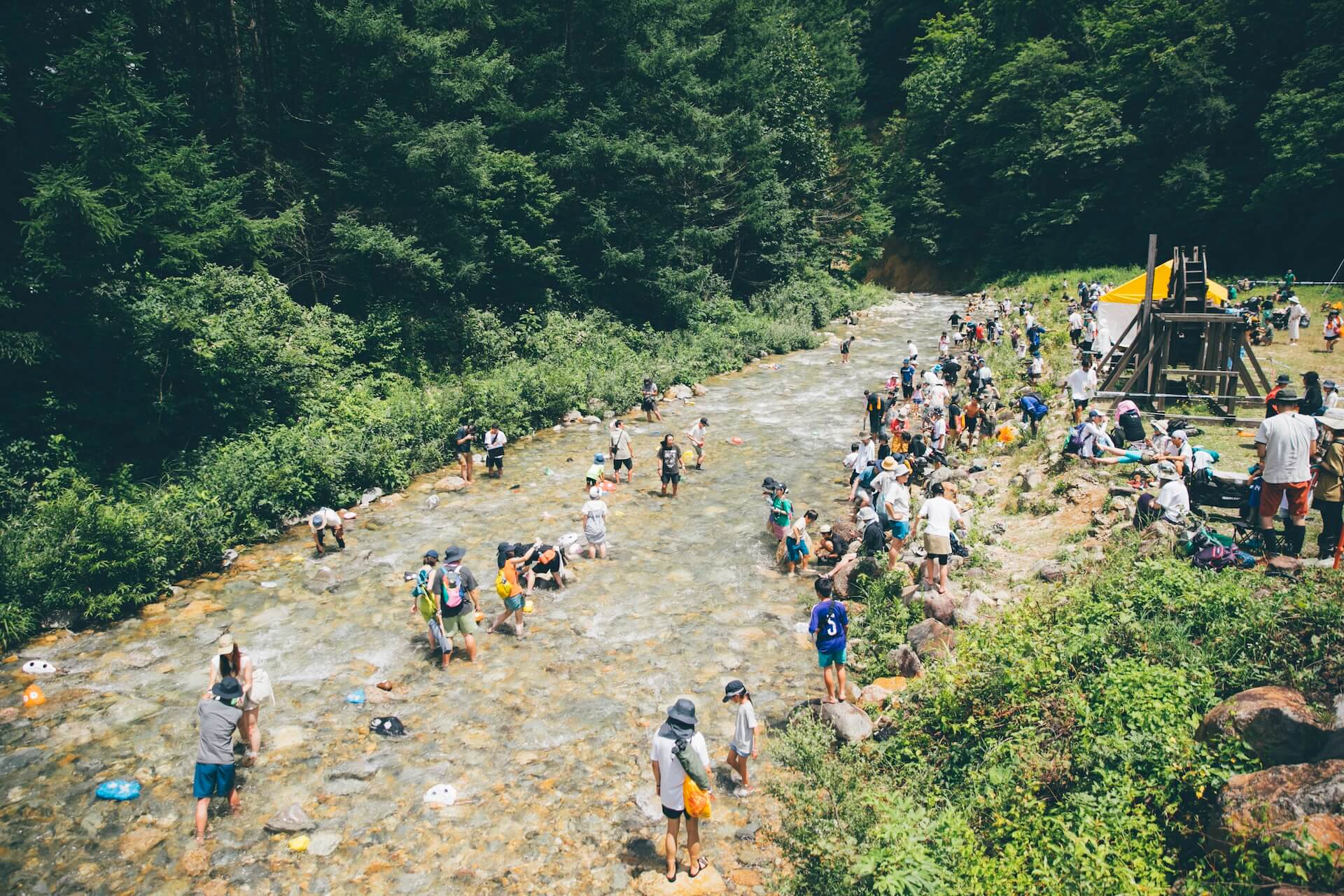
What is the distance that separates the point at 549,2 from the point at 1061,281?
35141 millimetres

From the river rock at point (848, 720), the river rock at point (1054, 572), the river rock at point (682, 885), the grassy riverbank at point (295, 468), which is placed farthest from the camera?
the grassy riverbank at point (295, 468)

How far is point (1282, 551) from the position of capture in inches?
387

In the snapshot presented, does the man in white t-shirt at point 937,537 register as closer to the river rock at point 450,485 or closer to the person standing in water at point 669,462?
the person standing in water at point 669,462

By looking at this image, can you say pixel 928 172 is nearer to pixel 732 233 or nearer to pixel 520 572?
pixel 732 233

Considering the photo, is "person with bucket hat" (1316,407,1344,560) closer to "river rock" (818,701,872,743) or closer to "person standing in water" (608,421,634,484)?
"river rock" (818,701,872,743)

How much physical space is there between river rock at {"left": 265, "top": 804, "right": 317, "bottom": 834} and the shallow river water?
0.11 m

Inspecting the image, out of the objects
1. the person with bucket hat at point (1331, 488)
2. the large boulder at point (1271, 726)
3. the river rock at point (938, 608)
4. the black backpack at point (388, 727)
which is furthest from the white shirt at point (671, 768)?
the person with bucket hat at point (1331, 488)

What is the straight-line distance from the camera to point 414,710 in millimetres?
10414

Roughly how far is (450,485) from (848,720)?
12628mm

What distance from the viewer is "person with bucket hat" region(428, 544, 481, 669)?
1116cm

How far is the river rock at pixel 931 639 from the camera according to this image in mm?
10078

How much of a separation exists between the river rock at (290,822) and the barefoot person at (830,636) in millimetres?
6395

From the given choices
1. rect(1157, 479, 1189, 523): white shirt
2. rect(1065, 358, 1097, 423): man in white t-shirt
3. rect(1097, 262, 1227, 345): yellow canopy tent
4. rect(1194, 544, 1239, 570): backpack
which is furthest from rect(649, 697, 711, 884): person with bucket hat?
rect(1097, 262, 1227, 345): yellow canopy tent

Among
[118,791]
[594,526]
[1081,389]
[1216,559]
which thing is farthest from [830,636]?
[1081,389]
